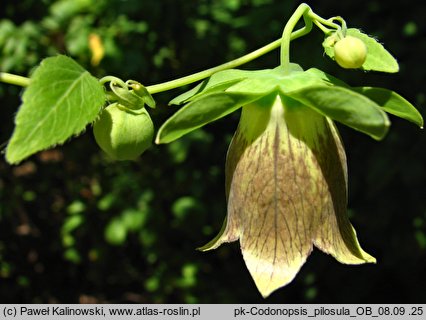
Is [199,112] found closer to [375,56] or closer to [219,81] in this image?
[219,81]

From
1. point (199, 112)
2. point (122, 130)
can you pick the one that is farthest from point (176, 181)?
point (199, 112)

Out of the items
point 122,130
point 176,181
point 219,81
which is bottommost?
point 176,181

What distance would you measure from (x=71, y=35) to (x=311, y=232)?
167 centimetres

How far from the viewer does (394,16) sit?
7.24 ft

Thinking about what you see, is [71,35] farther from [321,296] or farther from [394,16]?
[321,296]

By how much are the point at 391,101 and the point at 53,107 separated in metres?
0.42

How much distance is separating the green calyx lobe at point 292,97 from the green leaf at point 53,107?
11 centimetres

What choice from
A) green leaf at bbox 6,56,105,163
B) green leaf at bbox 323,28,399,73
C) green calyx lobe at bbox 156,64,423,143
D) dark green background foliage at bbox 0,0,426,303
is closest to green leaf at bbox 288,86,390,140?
green calyx lobe at bbox 156,64,423,143

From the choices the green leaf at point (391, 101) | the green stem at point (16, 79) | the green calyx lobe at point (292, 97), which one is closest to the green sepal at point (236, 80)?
the green calyx lobe at point (292, 97)

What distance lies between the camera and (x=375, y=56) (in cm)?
99

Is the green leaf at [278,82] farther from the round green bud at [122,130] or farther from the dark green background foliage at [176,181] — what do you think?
the dark green background foliage at [176,181]

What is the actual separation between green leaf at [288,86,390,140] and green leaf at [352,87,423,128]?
7 cm

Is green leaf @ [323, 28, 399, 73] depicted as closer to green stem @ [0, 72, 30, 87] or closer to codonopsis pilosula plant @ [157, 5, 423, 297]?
codonopsis pilosula plant @ [157, 5, 423, 297]

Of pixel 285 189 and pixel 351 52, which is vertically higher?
pixel 351 52
